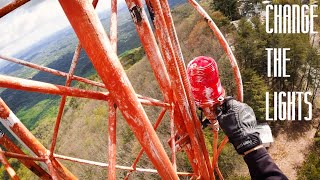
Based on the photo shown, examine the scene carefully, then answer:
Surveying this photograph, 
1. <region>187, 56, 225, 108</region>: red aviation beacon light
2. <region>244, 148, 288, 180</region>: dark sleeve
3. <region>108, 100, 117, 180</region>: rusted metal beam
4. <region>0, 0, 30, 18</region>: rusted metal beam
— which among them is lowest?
<region>244, 148, 288, 180</region>: dark sleeve

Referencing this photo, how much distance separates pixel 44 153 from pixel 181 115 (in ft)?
5.58

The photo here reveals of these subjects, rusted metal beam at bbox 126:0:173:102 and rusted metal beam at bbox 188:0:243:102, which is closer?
rusted metal beam at bbox 126:0:173:102

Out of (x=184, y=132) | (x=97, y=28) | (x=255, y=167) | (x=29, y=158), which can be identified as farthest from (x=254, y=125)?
(x=29, y=158)

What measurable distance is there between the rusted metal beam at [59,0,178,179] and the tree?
4986cm

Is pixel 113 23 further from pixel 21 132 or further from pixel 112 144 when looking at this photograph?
pixel 21 132

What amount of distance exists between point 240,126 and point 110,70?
68.4 inches

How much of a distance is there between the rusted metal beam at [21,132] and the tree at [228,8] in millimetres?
49057

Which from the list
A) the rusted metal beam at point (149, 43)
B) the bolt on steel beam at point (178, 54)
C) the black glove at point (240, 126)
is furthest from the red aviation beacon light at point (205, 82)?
the rusted metal beam at point (149, 43)

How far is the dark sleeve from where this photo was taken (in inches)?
118

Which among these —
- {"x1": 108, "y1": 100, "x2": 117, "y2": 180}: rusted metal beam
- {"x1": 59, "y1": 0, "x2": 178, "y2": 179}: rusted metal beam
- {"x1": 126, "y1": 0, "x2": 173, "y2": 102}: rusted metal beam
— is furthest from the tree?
{"x1": 59, "y1": 0, "x2": 178, "y2": 179}: rusted metal beam

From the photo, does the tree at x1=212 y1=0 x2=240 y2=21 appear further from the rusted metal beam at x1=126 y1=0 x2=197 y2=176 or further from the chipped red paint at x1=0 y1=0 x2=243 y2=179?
the rusted metal beam at x1=126 y1=0 x2=197 y2=176

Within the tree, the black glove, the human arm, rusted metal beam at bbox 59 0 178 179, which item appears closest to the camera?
rusted metal beam at bbox 59 0 178 179

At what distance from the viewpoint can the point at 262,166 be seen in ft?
10.2

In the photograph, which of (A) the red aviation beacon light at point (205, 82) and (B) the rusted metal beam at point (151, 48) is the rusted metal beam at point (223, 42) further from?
A: (B) the rusted metal beam at point (151, 48)
